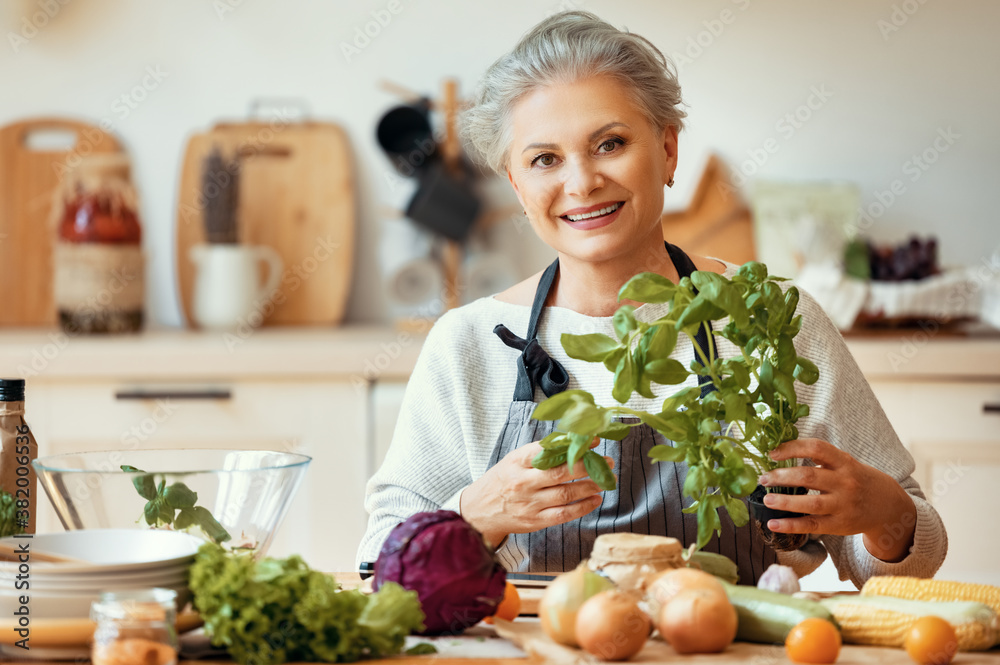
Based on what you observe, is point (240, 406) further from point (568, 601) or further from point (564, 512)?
point (568, 601)

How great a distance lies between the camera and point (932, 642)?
807 millimetres

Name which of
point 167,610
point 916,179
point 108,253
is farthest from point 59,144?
point 167,610

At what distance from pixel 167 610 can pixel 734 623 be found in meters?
0.42

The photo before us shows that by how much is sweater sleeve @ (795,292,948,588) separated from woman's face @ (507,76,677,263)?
30 cm

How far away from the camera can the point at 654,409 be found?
1.46 metres

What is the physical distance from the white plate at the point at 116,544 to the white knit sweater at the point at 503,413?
47 centimetres

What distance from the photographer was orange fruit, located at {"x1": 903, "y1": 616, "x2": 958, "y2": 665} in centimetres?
81

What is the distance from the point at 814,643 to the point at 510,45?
2.35 meters

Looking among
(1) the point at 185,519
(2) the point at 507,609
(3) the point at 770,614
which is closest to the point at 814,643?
(3) the point at 770,614

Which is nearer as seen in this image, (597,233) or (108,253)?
(597,233)

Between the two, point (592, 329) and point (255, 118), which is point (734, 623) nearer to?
point (592, 329)

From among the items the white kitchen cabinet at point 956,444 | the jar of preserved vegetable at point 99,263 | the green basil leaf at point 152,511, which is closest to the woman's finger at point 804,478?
the green basil leaf at point 152,511

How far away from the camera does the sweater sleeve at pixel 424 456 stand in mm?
1419

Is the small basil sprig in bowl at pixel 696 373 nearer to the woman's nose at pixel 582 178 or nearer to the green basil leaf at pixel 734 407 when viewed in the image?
the green basil leaf at pixel 734 407
